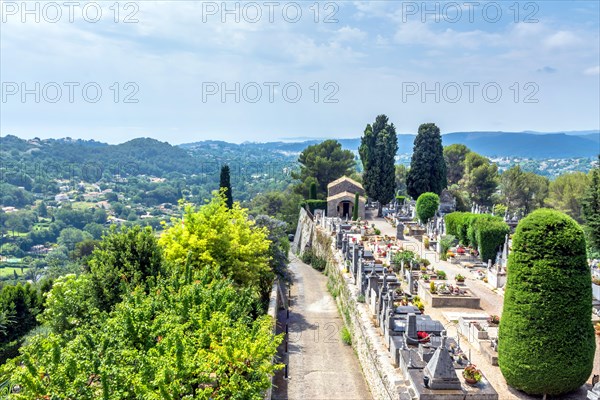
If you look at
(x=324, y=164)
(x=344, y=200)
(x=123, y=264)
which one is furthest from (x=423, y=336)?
(x=324, y=164)

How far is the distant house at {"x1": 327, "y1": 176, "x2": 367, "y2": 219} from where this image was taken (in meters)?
48.0

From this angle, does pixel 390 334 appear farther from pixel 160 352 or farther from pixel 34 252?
pixel 34 252

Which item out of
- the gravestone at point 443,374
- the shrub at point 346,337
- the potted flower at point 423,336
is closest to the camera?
the gravestone at point 443,374

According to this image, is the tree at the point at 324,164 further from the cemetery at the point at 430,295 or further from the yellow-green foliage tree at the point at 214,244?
the yellow-green foliage tree at the point at 214,244

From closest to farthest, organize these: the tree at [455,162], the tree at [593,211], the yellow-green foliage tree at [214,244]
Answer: the yellow-green foliage tree at [214,244] < the tree at [593,211] < the tree at [455,162]

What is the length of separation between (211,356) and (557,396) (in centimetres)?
898

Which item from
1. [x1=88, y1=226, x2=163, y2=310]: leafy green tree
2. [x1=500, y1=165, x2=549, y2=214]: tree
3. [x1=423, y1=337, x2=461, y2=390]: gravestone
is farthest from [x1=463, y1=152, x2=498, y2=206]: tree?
[x1=423, y1=337, x2=461, y2=390]: gravestone

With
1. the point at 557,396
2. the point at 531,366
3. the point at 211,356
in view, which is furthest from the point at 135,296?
the point at 557,396

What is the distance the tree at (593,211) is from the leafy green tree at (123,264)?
92.4 feet

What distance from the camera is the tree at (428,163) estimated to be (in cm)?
4922

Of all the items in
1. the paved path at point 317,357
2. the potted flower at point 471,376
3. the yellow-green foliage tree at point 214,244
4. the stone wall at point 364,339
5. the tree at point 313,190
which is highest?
the tree at point 313,190

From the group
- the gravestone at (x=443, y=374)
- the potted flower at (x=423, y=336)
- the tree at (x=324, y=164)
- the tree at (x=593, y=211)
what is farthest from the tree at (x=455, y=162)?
the gravestone at (x=443, y=374)

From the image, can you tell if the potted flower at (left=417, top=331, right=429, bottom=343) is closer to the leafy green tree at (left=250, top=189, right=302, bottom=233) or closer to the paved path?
the paved path

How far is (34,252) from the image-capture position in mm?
97500
